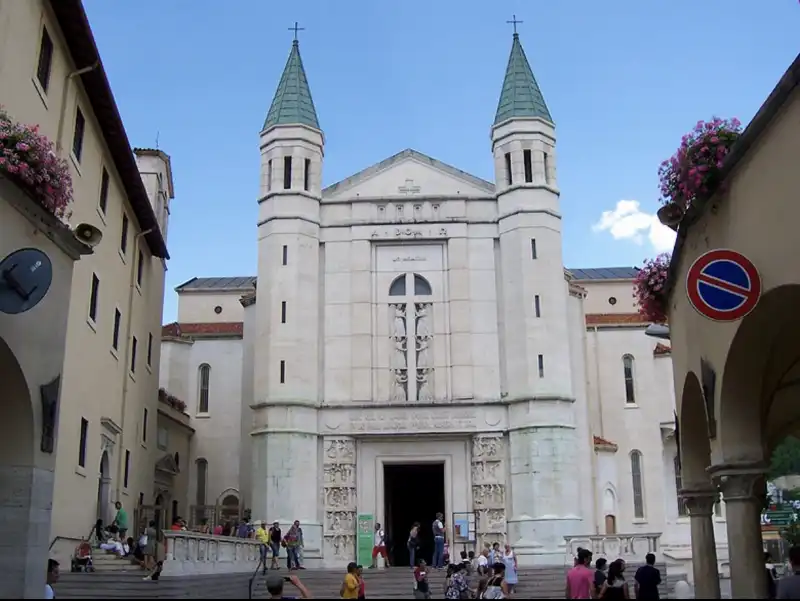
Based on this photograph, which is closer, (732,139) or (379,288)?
(732,139)

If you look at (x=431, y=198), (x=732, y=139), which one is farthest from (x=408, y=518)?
(x=732, y=139)

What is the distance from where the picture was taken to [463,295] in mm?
35875

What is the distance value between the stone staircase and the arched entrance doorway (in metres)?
3.09

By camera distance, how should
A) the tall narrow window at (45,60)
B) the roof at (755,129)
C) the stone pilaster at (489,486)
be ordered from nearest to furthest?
the roof at (755,129)
the tall narrow window at (45,60)
the stone pilaster at (489,486)

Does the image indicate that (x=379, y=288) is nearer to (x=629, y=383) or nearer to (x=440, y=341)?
(x=440, y=341)

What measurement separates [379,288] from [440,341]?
323 centimetres

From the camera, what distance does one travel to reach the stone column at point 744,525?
1138cm

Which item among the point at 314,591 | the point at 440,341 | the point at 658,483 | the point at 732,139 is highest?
the point at 440,341

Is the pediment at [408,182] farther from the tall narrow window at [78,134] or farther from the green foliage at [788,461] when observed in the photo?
the green foliage at [788,461]

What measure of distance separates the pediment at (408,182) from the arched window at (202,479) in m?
14.2

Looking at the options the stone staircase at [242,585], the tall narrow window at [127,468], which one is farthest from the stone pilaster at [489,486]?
the tall narrow window at [127,468]

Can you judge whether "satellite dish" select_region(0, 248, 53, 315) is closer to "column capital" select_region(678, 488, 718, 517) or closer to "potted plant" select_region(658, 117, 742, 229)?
"potted plant" select_region(658, 117, 742, 229)

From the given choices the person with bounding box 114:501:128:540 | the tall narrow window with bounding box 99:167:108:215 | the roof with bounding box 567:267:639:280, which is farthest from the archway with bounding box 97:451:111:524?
the roof with bounding box 567:267:639:280

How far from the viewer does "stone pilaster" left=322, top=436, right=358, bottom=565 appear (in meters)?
33.3
